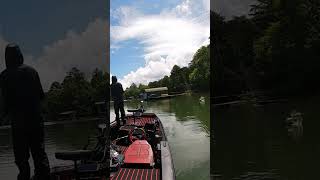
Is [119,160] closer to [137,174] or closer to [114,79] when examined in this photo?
[137,174]

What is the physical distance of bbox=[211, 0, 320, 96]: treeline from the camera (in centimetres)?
4072

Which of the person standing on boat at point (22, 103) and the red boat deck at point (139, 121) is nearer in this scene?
the person standing on boat at point (22, 103)

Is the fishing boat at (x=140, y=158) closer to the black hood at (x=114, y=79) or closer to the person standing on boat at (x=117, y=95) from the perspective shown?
the person standing on boat at (x=117, y=95)

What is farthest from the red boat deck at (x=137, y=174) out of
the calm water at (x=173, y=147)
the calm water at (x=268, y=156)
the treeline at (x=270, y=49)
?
the treeline at (x=270, y=49)

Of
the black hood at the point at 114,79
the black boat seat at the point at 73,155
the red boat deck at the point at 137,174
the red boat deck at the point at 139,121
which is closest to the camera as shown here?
the black boat seat at the point at 73,155

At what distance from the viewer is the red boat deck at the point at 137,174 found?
7.12 meters

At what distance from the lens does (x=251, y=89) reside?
139 feet

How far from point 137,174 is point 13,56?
3.24m

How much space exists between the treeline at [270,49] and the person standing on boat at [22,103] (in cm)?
3738

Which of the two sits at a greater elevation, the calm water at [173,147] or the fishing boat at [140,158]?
the fishing boat at [140,158]

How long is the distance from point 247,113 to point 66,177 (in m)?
32.4

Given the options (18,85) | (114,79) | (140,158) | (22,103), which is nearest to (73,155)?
(22,103)

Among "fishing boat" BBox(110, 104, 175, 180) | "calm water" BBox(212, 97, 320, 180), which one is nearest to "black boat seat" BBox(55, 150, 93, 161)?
"fishing boat" BBox(110, 104, 175, 180)

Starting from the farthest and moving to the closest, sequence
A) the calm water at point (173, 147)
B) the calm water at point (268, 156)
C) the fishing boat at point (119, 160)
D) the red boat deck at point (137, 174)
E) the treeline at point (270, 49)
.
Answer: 1. the treeline at point (270, 49)
2. the calm water at point (173, 147)
3. the calm water at point (268, 156)
4. the red boat deck at point (137, 174)
5. the fishing boat at point (119, 160)
